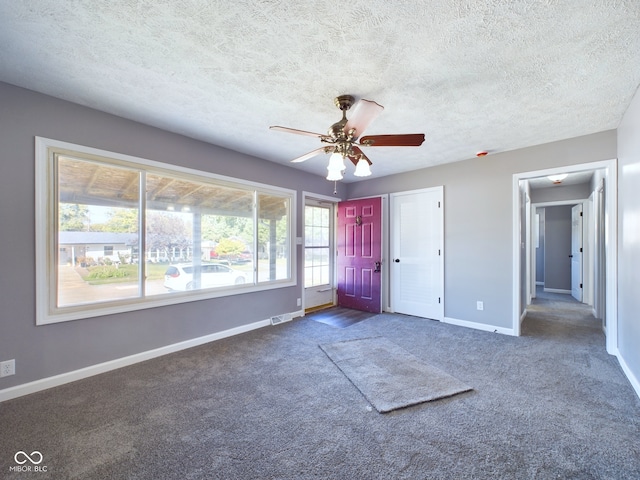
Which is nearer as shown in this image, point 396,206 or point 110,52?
point 110,52

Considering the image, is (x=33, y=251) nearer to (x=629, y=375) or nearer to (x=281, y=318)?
(x=281, y=318)

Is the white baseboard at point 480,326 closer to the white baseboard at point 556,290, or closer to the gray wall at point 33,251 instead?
the gray wall at point 33,251

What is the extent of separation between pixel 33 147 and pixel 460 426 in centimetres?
388

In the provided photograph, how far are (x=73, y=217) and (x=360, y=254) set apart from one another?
3928mm

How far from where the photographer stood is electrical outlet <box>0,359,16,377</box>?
7.09 feet

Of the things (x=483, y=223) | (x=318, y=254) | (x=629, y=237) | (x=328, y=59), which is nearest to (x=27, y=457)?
(x=328, y=59)

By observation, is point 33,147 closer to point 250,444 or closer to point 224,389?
point 224,389

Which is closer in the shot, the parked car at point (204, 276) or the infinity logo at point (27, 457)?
the infinity logo at point (27, 457)

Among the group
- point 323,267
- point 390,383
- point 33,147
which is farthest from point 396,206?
point 33,147

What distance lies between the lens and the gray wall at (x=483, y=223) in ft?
11.6

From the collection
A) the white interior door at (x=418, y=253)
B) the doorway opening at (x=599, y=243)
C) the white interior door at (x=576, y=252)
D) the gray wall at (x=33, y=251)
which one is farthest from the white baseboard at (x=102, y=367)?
the white interior door at (x=576, y=252)

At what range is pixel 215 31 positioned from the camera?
1639 millimetres

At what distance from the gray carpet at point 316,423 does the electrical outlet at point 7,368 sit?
221 mm

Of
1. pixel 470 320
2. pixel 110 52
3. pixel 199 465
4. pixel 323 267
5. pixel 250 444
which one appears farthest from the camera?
pixel 323 267
